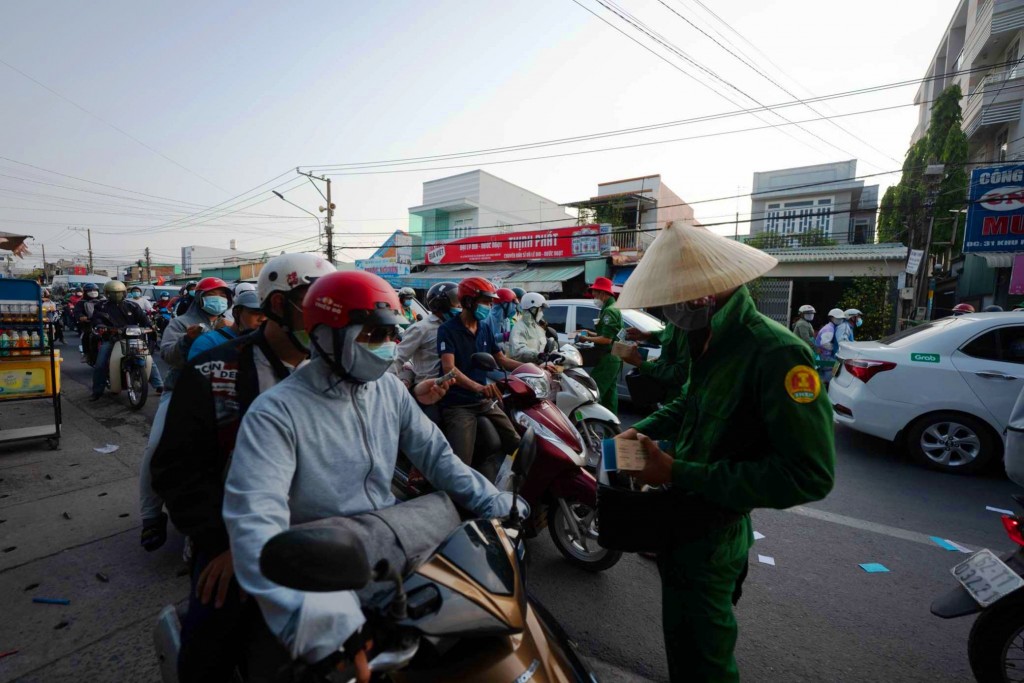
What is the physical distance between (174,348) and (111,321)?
17.2ft

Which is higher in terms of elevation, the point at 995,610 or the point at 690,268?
the point at 690,268

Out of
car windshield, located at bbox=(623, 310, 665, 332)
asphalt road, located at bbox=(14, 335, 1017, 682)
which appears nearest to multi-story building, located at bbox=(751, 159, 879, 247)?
car windshield, located at bbox=(623, 310, 665, 332)

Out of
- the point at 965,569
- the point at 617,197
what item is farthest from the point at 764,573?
the point at 617,197

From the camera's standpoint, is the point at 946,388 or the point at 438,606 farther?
the point at 946,388

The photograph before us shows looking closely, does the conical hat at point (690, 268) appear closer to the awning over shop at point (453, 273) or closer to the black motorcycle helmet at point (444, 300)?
the black motorcycle helmet at point (444, 300)

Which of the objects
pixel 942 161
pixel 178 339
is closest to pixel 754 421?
pixel 178 339

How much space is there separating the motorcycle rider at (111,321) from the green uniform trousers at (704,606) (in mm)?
8469

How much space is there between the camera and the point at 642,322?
25.1 ft

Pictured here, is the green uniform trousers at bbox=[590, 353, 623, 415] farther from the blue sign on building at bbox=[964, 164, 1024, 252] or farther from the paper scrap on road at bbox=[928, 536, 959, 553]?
the blue sign on building at bbox=[964, 164, 1024, 252]

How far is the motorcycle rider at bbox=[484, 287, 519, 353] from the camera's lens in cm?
575

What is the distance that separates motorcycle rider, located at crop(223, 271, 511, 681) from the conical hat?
2.72 ft

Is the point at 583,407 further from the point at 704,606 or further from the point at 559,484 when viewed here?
the point at 704,606

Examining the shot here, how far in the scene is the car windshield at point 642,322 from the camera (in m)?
7.38

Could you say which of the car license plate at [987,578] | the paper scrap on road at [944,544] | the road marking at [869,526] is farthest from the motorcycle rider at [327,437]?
the paper scrap on road at [944,544]
